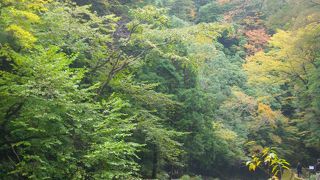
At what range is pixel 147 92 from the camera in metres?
17.3

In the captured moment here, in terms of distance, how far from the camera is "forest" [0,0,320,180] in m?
11.3

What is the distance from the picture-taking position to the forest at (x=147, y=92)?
444 inches

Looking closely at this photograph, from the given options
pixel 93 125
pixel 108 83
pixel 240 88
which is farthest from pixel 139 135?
pixel 240 88

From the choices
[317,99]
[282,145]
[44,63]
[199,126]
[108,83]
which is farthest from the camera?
[282,145]

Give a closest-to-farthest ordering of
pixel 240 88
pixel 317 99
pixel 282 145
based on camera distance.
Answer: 1. pixel 317 99
2. pixel 282 145
3. pixel 240 88

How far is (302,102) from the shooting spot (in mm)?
27828

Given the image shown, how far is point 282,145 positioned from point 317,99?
4417mm

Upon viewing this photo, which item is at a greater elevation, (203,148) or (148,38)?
(148,38)

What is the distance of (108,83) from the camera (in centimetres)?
1678

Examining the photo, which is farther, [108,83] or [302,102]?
[302,102]

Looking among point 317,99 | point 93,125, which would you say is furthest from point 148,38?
point 317,99

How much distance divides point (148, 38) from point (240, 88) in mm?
17839

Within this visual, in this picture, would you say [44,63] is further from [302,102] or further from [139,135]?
[302,102]

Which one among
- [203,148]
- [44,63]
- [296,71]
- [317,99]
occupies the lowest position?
[203,148]
